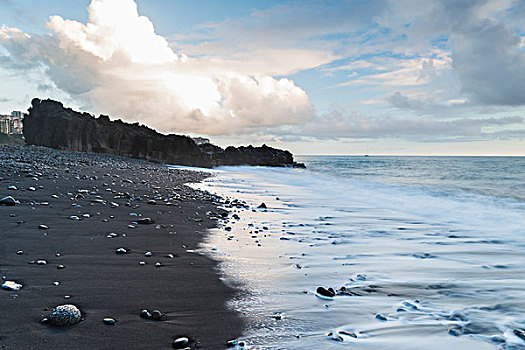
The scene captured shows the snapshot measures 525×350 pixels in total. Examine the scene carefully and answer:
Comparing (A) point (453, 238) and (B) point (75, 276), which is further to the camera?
(A) point (453, 238)

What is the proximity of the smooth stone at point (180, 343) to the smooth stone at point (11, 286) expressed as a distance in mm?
1495

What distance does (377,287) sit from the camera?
3354 millimetres

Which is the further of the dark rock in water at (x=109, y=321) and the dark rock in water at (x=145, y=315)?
the dark rock in water at (x=145, y=315)

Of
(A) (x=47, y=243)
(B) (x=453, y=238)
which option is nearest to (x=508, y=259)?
(B) (x=453, y=238)

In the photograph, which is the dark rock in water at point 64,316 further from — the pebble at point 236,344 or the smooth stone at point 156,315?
the pebble at point 236,344

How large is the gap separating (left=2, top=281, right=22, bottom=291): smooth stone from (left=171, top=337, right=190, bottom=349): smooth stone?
150 centimetres

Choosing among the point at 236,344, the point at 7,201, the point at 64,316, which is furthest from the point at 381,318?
the point at 7,201

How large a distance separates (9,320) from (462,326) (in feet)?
11.3

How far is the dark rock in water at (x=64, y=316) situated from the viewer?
2.13 metres

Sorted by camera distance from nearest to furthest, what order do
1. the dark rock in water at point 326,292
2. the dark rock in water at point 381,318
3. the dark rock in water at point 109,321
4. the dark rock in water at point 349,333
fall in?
1. the dark rock in water at point 109,321
2. the dark rock in water at point 349,333
3. the dark rock in water at point 381,318
4. the dark rock in water at point 326,292

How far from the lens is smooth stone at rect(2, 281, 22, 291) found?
2.52m

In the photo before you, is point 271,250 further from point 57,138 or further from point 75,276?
point 57,138

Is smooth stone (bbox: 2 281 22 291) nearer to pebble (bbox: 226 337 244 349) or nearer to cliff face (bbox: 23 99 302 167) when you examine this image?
pebble (bbox: 226 337 244 349)

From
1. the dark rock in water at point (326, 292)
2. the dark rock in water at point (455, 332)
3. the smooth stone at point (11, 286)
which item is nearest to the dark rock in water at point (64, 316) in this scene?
the smooth stone at point (11, 286)
